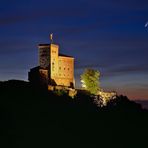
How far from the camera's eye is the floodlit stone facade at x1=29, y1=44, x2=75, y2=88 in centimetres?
11181

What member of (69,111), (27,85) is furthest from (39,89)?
(69,111)

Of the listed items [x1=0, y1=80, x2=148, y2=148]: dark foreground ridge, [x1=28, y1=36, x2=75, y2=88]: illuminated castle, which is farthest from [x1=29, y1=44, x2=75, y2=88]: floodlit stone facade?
[x1=0, y1=80, x2=148, y2=148]: dark foreground ridge

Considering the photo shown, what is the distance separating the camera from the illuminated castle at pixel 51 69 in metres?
112

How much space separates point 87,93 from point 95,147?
2684cm

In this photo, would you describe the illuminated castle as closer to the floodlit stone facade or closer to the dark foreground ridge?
the floodlit stone facade

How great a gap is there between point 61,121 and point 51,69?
19017 mm

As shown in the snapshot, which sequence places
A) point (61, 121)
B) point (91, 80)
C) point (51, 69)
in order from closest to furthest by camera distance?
point (61, 121) → point (51, 69) → point (91, 80)

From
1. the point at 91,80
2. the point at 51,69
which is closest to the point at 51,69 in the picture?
the point at 51,69

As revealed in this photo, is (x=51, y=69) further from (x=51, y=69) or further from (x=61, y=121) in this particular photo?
(x=61, y=121)

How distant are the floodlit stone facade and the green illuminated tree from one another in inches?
288

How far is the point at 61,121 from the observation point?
9600cm

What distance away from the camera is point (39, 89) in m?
109

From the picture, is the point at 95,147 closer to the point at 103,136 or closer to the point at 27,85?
the point at 103,136

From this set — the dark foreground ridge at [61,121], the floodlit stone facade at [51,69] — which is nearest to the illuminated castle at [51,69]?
the floodlit stone facade at [51,69]
